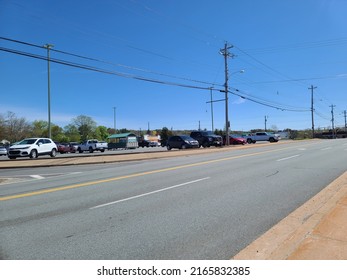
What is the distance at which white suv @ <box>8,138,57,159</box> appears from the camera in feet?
88.2

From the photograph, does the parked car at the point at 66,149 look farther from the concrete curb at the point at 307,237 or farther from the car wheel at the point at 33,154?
the concrete curb at the point at 307,237

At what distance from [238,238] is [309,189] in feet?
16.5

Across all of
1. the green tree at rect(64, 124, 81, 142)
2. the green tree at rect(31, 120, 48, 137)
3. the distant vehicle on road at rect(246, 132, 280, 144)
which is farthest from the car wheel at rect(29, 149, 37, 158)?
the green tree at rect(64, 124, 81, 142)

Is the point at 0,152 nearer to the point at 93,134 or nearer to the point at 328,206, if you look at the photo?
the point at 328,206

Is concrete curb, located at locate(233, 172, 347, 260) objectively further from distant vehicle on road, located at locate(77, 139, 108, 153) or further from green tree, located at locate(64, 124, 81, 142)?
green tree, located at locate(64, 124, 81, 142)

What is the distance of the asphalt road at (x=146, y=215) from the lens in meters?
4.96

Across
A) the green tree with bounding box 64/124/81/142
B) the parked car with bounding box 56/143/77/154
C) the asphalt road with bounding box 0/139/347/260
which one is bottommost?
the asphalt road with bounding box 0/139/347/260

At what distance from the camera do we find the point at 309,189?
9516 millimetres

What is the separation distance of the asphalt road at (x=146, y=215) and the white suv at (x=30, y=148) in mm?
16255

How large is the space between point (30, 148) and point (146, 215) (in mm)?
23108

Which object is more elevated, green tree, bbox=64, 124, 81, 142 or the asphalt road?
green tree, bbox=64, 124, 81, 142

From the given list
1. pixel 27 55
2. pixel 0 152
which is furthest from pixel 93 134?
pixel 27 55

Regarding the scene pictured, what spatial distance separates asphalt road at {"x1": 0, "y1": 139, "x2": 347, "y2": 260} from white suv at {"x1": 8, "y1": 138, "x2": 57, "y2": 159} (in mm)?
16255

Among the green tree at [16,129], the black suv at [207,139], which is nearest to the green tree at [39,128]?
the green tree at [16,129]
